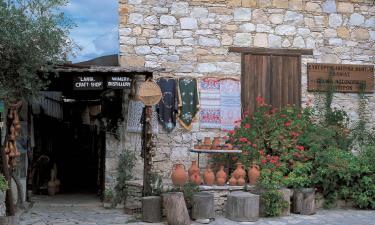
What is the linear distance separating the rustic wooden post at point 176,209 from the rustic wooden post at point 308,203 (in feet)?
7.49

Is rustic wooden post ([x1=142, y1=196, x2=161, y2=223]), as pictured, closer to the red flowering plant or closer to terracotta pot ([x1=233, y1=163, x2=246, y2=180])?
terracotta pot ([x1=233, y1=163, x2=246, y2=180])

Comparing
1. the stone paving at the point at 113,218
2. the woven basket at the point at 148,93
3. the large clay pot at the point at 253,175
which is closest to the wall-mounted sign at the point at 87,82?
the woven basket at the point at 148,93

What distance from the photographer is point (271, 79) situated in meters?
10.9

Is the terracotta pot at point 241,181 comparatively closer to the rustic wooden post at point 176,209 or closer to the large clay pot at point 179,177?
the large clay pot at point 179,177

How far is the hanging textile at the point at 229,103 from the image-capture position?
34.5 ft

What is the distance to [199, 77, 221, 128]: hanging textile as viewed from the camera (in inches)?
410

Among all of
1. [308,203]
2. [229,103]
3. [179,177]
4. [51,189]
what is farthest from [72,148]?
[308,203]

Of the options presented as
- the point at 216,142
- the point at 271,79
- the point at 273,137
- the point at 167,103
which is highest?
the point at 271,79

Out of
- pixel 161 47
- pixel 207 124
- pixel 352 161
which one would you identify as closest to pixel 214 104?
pixel 207 124

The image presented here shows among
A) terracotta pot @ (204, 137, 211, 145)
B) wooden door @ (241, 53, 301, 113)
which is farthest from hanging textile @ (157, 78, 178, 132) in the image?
wooden door @ (241, 53, 301, 113)

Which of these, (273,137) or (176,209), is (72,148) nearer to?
(273,137)

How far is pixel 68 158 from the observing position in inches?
542

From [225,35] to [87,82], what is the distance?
3293 mm

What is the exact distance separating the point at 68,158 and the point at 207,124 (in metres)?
5.01
